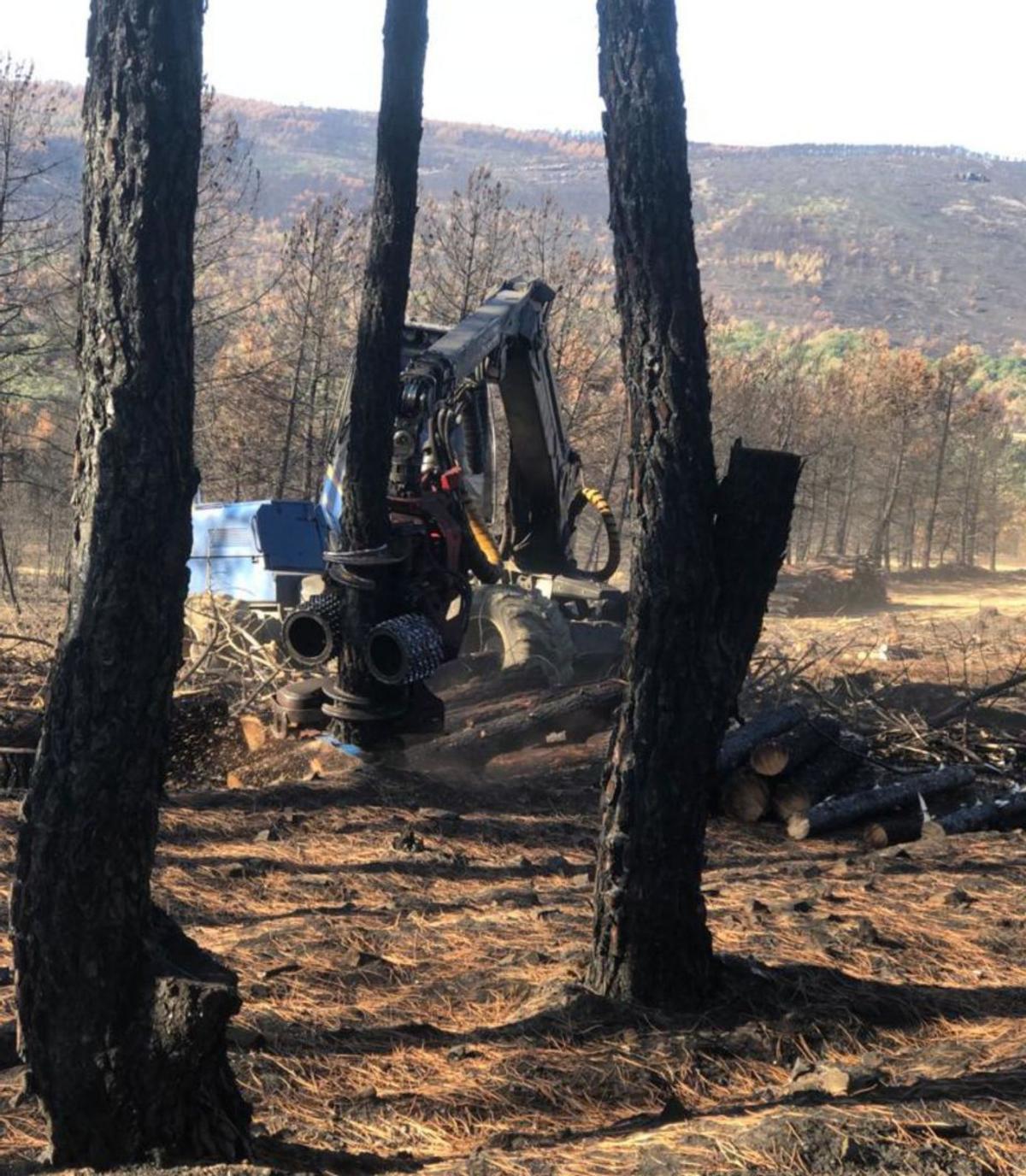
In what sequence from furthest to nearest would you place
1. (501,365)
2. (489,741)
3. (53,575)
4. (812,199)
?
(812,199) → (53,575) → (501,365) → (489,741)

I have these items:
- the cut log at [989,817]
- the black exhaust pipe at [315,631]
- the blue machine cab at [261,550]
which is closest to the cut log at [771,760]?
the cut log at [989,817]

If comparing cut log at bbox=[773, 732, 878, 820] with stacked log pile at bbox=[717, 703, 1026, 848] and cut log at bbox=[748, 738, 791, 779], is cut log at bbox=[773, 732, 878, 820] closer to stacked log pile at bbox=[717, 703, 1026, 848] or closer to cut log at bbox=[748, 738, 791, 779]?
stacked log pile at bbox=[717, 703, 1026, 848]

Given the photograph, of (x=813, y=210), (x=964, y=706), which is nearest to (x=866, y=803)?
(x=964, y=706)

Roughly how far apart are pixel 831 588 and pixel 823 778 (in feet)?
78.9

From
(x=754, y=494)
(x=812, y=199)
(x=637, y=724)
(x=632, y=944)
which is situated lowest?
(x=632, y=944)

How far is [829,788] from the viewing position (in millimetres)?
8969

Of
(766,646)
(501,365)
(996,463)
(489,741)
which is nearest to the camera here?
(489,741)

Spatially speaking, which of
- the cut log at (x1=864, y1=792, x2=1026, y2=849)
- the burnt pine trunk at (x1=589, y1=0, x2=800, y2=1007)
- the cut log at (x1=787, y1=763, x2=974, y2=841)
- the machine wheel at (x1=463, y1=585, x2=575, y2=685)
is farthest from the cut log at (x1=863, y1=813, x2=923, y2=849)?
the machine wheel at (x1=463, y1=585, x2=575, y2=685)

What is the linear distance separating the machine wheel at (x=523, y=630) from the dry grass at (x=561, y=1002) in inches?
172

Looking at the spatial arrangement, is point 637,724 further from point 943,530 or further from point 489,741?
point 943,530

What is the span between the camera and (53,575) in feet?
112

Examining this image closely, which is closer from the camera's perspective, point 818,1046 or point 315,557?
point 818,1046

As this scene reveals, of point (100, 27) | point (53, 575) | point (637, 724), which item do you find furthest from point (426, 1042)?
point (53, 575)

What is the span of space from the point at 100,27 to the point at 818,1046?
393cm
